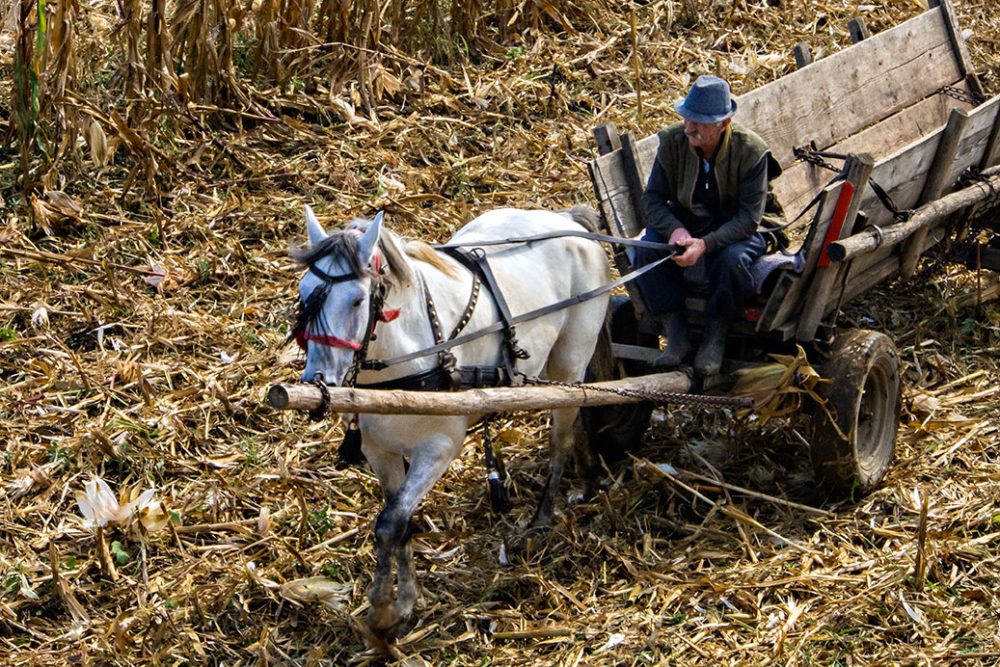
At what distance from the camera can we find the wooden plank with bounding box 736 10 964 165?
672cm

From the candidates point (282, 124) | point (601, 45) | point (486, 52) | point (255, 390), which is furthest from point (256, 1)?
point (255, 390)

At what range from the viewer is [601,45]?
9836 mm

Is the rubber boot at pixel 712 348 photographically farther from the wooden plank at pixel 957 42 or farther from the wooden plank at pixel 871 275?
the wooden plank at pixel 957 42

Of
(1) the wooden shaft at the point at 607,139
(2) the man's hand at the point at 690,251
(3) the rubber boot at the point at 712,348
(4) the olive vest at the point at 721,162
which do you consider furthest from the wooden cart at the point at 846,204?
(2) the man's hand at the point at 690,251

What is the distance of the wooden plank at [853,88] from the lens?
6.72 meters

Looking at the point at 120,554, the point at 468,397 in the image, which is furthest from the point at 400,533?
the point at 120,554

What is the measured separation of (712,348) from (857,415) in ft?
2.32

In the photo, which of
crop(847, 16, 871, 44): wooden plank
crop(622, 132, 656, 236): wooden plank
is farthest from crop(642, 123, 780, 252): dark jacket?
crop(847, 16, 871, 44): wooden plank

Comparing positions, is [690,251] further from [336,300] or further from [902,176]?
[336,300]

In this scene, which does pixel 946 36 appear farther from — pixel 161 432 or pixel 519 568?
pixel 161 432

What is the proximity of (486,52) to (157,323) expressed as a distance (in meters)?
3.88

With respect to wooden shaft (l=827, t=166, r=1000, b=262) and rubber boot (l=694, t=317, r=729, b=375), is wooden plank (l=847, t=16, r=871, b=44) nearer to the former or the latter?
wooden shaft (l=827, t=166, r=1000, b=262)

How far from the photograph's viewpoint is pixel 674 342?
575 cm

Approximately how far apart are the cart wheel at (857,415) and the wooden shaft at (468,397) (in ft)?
2.15
